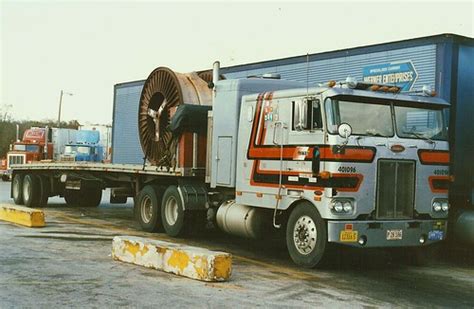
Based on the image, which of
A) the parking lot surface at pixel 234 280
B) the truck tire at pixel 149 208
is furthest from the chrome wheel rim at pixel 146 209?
the parking lot surface at pixel 234 280

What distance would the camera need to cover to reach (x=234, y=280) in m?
9.10

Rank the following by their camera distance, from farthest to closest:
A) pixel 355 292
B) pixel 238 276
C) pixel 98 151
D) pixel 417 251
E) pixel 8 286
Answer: pixel 98 151
pixel 417 251
pixel 238 276
pixel 355 292
pixel 8 286

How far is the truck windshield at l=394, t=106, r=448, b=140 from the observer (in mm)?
10703

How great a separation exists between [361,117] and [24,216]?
844cm

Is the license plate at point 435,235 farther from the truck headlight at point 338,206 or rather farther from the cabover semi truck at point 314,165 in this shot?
the truck headlight at point 338,206

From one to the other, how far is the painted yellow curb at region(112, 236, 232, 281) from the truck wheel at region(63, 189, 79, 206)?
11.3 meters

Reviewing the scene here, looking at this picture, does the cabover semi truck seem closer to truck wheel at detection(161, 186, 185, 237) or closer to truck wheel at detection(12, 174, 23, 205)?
truck wheel at detection(161, 186, 185, 237)

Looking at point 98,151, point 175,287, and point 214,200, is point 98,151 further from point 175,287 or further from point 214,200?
point 175,287

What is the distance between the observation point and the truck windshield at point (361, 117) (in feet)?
33.0

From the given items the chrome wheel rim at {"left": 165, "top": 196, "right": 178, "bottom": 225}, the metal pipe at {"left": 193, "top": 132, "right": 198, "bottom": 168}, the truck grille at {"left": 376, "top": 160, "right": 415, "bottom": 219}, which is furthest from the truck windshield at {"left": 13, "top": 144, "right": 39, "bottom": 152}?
the truck grille at {"left": 376, "top": 160, "right": 415, "bottom": 219}

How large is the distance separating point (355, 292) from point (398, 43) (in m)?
5.36

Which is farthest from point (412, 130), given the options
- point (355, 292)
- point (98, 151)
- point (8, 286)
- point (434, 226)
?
point (98, 151)

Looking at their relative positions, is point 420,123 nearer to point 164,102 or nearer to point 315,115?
point 315,115

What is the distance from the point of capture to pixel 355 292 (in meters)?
8.69
